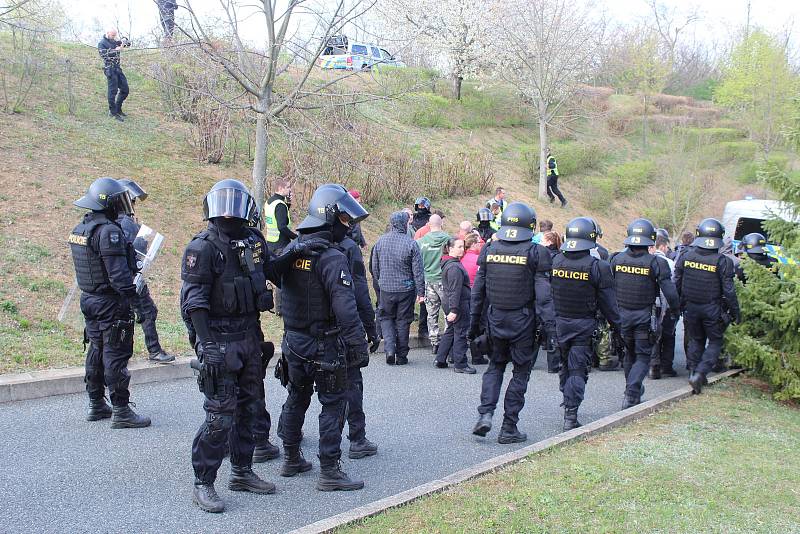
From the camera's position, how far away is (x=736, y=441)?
6953 millimetres

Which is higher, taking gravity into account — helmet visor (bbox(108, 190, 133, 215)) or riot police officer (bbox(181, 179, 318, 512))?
helmet visor (bbox(108, 190, 133, 215))

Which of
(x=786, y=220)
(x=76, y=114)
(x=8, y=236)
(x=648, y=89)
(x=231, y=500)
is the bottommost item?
(x=231, y=500)

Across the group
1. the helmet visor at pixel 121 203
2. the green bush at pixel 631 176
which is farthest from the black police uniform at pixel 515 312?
the green bush at pixel 631 176

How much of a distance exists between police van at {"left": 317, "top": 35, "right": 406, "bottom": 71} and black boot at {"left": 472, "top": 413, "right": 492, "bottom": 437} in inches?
244

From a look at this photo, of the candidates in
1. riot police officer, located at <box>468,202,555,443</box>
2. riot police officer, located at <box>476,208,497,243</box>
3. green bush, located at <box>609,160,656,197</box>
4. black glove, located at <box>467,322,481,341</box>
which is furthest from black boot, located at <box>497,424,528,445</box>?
green bush, located at <box>609,160,656,197</box>

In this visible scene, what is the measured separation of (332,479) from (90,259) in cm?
298

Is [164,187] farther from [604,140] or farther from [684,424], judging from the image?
[604,140]

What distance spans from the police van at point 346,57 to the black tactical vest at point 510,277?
512 centimetres

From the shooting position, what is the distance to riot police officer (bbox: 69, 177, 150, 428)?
648cm

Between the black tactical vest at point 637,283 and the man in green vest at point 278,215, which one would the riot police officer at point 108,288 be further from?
the black tactical vest at point 637,283

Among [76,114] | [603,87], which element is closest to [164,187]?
[76,114]

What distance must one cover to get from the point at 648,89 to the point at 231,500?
40.8 metres

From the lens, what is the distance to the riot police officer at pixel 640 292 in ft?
28.1

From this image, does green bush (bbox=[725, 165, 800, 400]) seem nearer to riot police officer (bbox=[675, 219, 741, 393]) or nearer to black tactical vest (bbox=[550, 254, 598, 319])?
riot police officer (bbox=[675, 219, 741, 393])
